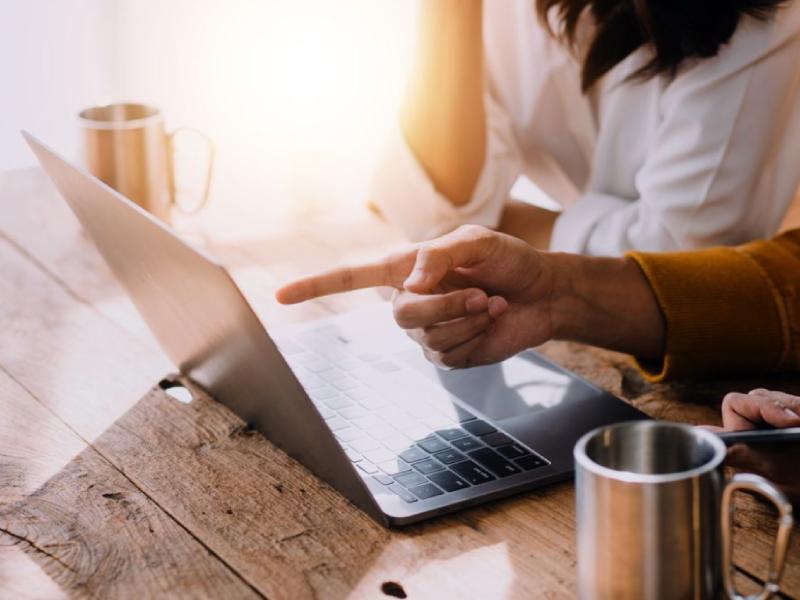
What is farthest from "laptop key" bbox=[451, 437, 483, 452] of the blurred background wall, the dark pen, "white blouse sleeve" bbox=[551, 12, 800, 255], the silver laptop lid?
the blurred background wall

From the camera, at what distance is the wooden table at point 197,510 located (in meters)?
0.81

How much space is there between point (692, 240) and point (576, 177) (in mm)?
363

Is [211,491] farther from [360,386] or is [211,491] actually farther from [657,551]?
[657,551]

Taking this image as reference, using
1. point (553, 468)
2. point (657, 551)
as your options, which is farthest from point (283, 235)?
point (657, 551)

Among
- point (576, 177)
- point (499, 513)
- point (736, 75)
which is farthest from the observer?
point (576, 177)

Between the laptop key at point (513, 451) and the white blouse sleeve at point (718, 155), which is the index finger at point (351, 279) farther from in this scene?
the white blouse sleeve at point (718, 155)

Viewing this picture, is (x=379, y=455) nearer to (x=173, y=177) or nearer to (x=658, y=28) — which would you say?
(x=658, y=28)

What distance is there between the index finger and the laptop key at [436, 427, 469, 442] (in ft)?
0.54

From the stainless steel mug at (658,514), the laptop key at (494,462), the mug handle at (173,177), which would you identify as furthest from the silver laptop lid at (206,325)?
the mug handle at (173,177)

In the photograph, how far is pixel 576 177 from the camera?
67.3 inches

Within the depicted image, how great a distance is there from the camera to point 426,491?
2.94 ft

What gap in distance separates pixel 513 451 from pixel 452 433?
0.06 m

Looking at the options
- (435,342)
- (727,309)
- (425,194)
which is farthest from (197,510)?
(425,194)

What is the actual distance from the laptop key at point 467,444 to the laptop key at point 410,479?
0.06m
